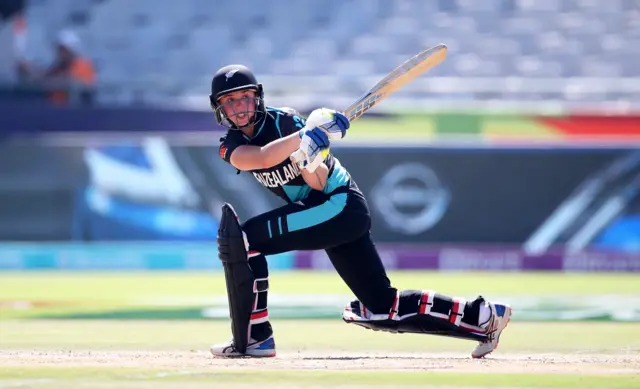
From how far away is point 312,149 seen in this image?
4.89 meters

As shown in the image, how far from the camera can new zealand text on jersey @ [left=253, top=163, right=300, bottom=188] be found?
5199 millimetres

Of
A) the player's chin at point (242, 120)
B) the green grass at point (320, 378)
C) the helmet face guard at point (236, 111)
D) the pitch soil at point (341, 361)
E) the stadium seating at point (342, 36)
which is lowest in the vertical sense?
the green grass at point (320, 378)

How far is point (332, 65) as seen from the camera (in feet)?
52.7

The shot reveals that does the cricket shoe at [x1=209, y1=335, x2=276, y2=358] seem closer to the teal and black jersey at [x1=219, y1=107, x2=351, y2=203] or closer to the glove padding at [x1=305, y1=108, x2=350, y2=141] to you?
the teal and black jersey at [x1=219, y1=107, x2=351, y2=203]

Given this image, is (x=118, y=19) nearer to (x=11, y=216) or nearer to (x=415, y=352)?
(x=11, y=216)

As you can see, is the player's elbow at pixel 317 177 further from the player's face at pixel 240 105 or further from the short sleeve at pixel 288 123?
the player's face at pixel 240 105

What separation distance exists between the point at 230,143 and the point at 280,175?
283mm

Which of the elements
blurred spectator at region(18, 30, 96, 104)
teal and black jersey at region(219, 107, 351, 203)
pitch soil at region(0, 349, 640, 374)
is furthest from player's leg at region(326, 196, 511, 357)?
blurred spectator at region(18, 30, 96, 104)

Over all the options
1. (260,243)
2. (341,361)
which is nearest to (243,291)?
(260,243)

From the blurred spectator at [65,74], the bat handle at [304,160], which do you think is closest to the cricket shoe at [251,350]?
the bat handle at [304,160]

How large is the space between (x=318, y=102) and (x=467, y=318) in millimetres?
8649

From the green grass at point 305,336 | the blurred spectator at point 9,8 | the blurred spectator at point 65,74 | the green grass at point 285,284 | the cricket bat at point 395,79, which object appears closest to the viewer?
the cricket bat at point 395,79

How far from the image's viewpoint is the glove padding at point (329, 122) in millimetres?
4945

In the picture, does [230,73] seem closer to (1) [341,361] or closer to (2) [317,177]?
(2) [317,177]
